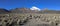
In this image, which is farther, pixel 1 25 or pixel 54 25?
pixel 54 25

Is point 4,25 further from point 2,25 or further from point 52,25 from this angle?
point 52,25

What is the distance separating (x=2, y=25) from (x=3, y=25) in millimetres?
54

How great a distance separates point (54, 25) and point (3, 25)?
4.99m

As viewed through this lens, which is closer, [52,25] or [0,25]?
[0,25]

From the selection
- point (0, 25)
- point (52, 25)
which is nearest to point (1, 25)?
point (0, 25)

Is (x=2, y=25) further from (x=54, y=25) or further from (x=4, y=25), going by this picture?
(x=54, y=25)

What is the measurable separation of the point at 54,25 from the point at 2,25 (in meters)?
5.02

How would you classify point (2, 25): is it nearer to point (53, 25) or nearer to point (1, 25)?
point (1, 25)

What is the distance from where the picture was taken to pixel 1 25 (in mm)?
10242

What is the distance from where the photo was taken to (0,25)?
407 inches

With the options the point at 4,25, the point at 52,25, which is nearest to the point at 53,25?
the point at 52,25

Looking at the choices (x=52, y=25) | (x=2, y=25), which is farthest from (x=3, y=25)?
(x=52, y=25)

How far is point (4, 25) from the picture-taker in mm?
10148

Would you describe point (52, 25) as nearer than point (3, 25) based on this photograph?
No
